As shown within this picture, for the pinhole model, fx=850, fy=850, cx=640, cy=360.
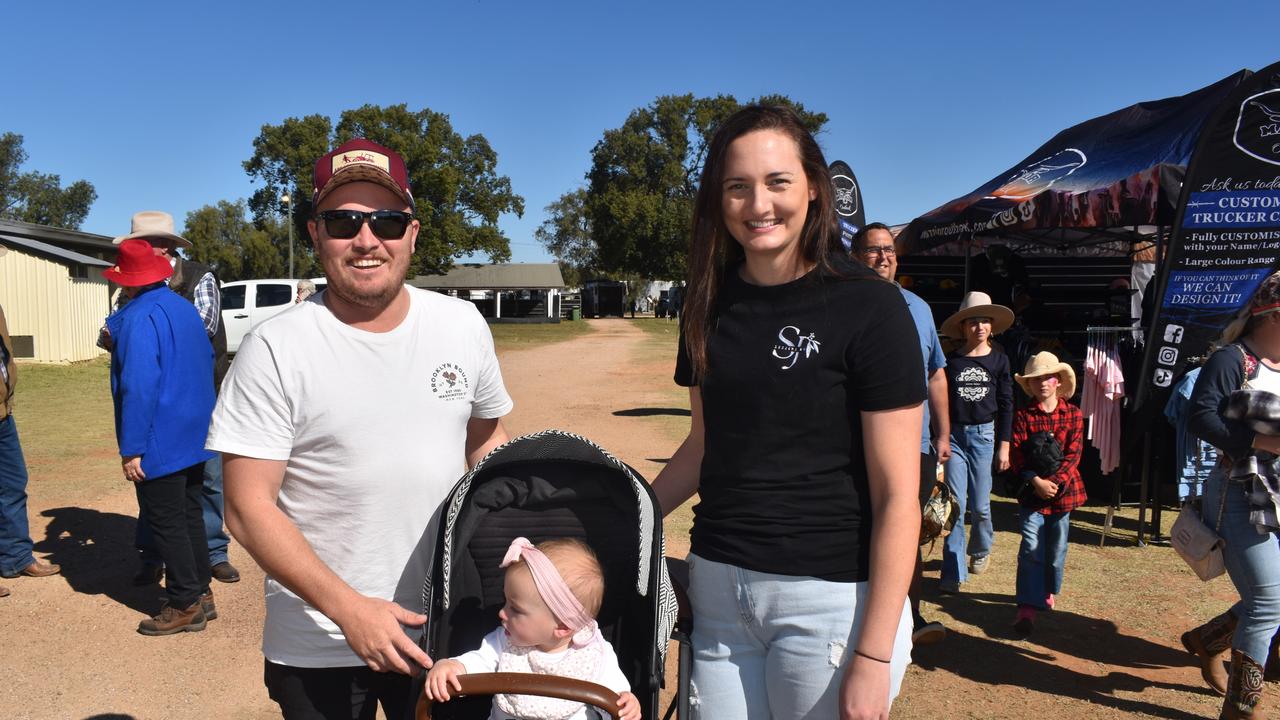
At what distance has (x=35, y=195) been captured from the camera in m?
79.7

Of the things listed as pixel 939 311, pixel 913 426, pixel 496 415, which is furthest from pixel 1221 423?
pixel 939 311

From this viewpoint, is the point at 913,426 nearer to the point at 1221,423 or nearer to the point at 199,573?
the point at 1221,423

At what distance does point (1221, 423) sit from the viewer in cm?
366

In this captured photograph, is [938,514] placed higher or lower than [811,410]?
lower

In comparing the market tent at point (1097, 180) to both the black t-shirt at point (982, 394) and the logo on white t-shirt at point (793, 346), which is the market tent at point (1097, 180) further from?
the logo on white t-shirt at point (793, 346)

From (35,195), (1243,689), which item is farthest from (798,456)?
(35,195)

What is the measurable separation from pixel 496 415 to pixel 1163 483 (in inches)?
297

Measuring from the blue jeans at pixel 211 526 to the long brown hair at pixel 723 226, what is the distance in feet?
15.7

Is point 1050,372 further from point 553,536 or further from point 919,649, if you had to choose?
point 553,536

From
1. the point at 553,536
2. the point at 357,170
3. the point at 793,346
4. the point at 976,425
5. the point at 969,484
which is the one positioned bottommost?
the point at 969,484

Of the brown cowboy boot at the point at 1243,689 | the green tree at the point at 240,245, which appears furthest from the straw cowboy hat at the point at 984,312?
the green tree at the point at 240,245

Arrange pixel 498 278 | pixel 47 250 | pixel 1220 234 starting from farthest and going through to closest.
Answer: pixel 498 278, pixel 47 250, pixel 1220 234

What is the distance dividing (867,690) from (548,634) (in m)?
0.79

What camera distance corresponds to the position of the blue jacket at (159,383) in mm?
4875
